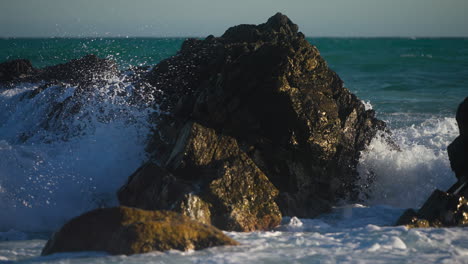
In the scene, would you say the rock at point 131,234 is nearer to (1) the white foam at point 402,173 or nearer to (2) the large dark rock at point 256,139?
(2) the large dark rock at point 256,139

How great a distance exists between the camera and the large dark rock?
201 inches

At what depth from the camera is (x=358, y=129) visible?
685 centimetres

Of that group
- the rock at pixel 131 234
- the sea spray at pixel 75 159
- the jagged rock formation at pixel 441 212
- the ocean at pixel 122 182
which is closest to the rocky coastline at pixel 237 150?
the rock at pixel 131 234

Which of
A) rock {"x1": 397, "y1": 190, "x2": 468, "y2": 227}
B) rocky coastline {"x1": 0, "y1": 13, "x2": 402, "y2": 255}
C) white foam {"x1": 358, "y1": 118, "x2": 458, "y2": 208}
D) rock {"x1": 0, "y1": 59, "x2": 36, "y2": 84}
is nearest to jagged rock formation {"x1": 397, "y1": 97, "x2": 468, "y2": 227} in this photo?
rock {"x1": 397, "y1": 190, "x2": 468, "y2": 227}

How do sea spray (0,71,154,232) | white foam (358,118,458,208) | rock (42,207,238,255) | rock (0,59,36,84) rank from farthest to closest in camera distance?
rock (0,59,36,84) < white foam (358,118,458,208) < sea spray (0,71,154,232) < rock (42,207,238,255)

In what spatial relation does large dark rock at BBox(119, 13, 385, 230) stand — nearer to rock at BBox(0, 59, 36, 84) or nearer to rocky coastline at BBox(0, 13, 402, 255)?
rocky coastline at BBox(0, 13, 402, 255)

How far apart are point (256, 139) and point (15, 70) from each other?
983cm

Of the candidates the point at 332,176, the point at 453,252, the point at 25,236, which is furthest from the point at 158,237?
the point at 332,176

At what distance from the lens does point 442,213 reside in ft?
16.3

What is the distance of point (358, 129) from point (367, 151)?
1.14 feet

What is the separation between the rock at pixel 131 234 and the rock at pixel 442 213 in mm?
1876

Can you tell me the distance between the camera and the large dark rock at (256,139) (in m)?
5.10

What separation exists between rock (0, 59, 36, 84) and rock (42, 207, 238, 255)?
9.95m

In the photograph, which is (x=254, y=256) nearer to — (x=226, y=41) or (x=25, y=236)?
(x=25, y=236)
